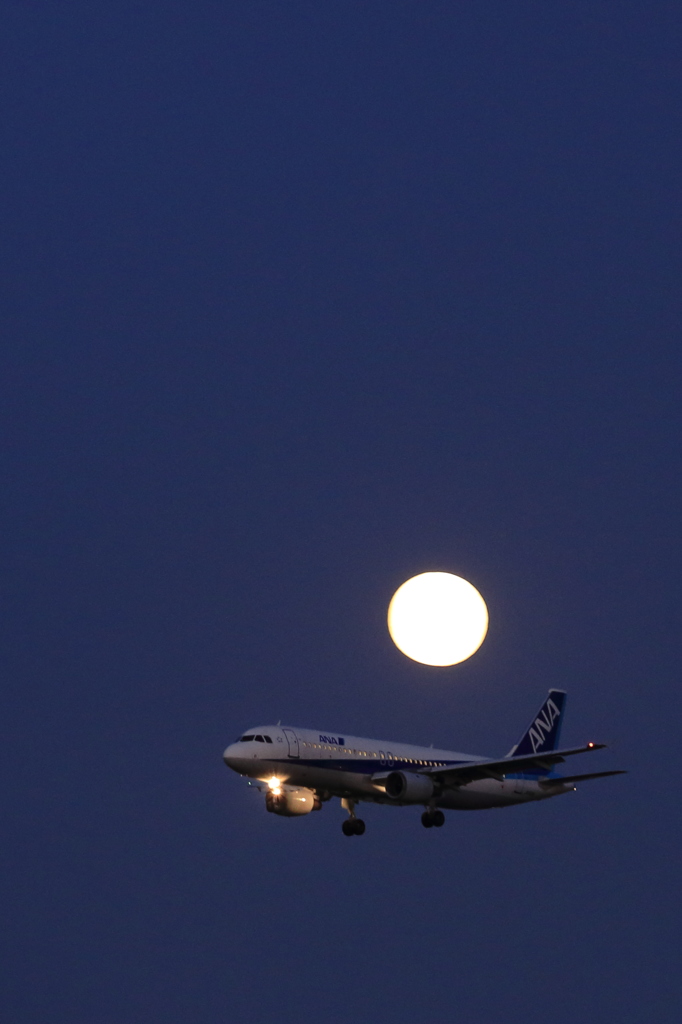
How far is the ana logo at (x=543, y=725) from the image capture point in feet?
282

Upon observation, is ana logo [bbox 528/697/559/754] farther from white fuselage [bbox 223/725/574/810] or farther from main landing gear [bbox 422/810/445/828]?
main landing gear [bbox 422/810/445/828]

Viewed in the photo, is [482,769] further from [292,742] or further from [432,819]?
[292,742]

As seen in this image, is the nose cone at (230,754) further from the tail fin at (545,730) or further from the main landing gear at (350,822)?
the tail fin at (545,730)

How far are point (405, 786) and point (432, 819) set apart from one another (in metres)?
3.23

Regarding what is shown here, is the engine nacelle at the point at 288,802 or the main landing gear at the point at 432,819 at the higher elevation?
the main landing gear at the point at 432,819

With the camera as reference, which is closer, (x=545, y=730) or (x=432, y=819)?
(x=432, y=819)

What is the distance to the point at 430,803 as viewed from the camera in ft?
241

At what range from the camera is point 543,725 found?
87125 mm

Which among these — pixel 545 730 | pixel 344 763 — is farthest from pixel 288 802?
pixel 545 730

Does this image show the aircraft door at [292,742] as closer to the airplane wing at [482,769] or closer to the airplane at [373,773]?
the airplane at [373,773]

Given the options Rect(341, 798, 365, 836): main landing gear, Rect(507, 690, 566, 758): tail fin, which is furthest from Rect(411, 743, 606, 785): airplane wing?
Rect(507, 690, 566, 758): tail fin

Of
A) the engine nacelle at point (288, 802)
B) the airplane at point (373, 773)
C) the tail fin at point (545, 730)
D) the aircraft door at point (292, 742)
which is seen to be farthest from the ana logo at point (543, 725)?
the aircraft door at point (292, 742)

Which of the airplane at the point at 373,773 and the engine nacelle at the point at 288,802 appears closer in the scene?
the airplane at the point at 373,773

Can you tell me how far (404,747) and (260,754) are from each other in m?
10.1
